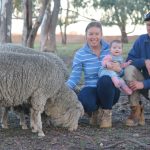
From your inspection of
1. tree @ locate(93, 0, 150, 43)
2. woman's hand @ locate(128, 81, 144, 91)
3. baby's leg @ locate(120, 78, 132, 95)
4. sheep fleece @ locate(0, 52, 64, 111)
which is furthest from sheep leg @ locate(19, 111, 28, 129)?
tree @ locate(93, 0, 150, 43)

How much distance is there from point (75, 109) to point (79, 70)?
59 cm

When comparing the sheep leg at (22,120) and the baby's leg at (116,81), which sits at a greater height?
the baby's leg at (116,81)

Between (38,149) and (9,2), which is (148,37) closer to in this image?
(38,149)

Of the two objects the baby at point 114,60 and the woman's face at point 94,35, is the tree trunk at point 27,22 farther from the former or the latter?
the baby at point 114,60

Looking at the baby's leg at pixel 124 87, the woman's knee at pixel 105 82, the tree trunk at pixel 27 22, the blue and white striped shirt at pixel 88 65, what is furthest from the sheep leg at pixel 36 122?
the tree trunk at pixel 27 22

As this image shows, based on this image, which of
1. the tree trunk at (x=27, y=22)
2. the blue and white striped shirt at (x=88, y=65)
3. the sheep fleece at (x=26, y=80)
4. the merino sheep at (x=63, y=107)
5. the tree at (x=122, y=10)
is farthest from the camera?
the tree at (x=122, y=10)

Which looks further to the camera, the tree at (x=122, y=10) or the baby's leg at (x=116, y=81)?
the tree at (x=122, y=10)

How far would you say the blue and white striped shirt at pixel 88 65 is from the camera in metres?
6.41

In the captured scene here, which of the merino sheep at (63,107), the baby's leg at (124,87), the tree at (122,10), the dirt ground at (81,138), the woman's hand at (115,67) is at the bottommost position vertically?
the dirt ground at (81,138)

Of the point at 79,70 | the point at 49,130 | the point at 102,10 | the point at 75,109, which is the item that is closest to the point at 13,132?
the point at 49,130

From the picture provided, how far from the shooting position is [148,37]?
6.65 m

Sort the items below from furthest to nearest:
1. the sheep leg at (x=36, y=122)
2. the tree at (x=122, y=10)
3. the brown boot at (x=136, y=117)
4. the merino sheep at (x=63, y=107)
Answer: the tree at (x=122, y=10) < the brown boot at (x=136, y=117) < the merino sheep at (x=63, y=107) < the sheep leg at (x=36, y=122)

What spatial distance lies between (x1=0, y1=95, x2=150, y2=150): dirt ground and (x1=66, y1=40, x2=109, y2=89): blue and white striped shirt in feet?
2.04

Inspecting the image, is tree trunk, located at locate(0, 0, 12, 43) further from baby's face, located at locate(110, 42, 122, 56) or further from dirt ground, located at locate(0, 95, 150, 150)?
baby's face, located at locate(110, 42, 122, 56)
